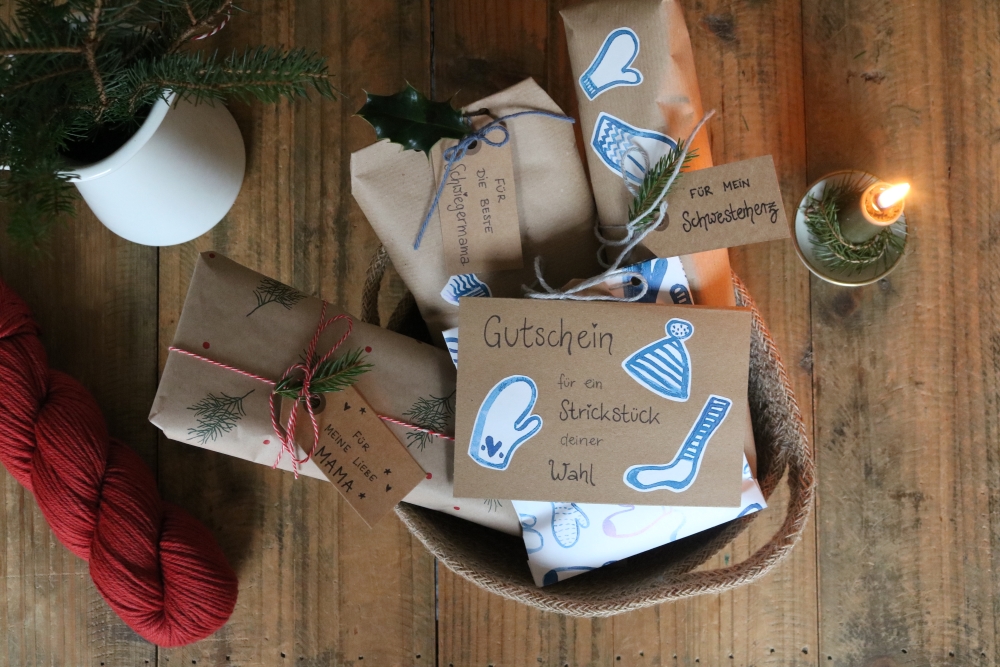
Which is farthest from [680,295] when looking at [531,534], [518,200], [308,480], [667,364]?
[308,480]

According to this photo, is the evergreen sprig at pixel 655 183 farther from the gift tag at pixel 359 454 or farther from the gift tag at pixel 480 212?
the gift tag at pixel 359 454

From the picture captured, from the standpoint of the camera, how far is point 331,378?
66cm

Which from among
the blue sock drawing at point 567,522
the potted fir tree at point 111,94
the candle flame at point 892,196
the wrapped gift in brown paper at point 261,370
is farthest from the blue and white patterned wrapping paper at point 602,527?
the potted fir tree at point 111,94

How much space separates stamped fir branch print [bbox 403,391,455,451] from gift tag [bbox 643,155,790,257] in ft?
0.82

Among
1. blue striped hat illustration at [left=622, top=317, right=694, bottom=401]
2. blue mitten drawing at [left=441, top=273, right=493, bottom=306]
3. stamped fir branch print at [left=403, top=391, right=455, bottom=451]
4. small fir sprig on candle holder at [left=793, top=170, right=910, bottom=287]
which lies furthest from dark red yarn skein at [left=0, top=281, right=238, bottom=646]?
small fir sprig on candle holder at [left=793, top=170, right=910, bottom=287]

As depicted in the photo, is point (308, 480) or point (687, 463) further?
point (308, 480)

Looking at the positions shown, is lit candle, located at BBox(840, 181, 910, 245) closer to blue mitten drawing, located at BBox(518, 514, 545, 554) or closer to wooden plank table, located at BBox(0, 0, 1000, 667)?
wooden plank table, located at BBox(0, 0, 1000, 667)

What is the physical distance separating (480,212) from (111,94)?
12.9 inches

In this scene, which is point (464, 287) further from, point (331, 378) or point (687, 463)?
point (687, 463)

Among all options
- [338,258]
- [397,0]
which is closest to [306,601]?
[338,258]

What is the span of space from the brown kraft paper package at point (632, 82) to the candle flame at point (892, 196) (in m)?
0.20

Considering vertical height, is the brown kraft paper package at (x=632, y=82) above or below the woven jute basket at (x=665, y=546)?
above

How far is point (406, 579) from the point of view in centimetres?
89

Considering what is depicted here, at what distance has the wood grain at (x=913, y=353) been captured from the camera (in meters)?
0.86
